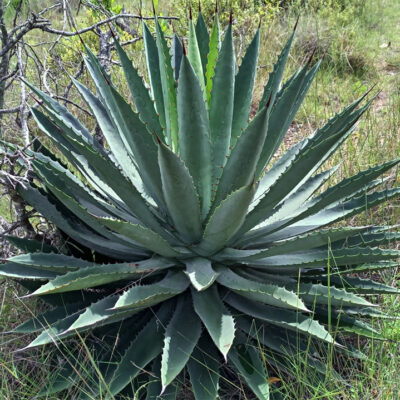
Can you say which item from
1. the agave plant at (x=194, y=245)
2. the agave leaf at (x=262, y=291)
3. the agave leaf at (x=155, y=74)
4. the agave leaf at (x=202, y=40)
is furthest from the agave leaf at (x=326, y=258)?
the agave leaf at (x=202, y=40)

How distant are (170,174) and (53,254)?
0.54m

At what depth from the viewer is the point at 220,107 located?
1.76 metres

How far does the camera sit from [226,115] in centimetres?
176

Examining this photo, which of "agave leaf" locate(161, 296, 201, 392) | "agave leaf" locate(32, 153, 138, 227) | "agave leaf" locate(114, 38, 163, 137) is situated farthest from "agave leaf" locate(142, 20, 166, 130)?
"agave leaf" locate(161, 296, 201, 392)

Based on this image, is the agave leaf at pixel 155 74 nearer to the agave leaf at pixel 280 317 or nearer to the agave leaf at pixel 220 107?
the agave leaf at pixel 220 107

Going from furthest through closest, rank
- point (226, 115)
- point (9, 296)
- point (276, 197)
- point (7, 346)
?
point (9, 296)
point (7, 346)
point (226, 115)
point (276, 197)

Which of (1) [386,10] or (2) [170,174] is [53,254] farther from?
(1) [386,10]

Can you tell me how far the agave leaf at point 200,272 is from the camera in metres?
1.52

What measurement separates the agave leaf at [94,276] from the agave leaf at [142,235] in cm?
7

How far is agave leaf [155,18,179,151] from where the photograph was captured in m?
1.77

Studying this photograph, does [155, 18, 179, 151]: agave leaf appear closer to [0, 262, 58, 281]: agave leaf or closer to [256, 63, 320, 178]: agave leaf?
[256, 63, 320, 178]: agave leaf

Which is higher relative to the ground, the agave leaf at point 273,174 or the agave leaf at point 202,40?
the agave leaf at point 202,40

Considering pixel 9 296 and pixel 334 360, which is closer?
pixel 334 360

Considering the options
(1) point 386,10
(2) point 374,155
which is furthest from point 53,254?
(1) point 386,10
